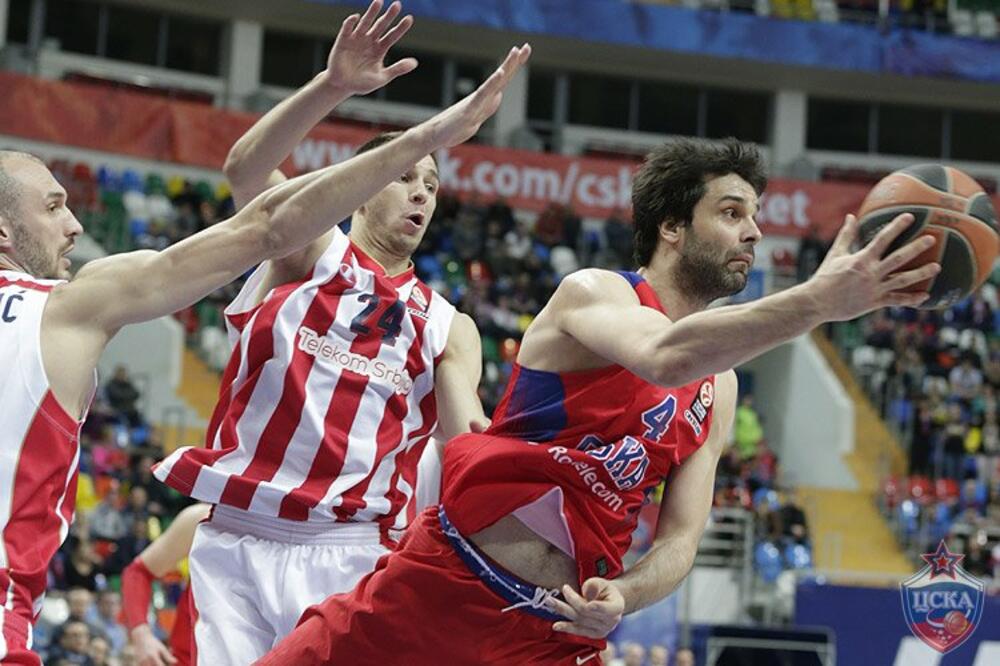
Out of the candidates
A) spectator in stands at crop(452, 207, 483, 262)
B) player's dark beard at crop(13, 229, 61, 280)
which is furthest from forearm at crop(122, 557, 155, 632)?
spectator in stands at crop(452, 207, 483, 262)

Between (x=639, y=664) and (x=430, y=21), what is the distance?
54.4 ft

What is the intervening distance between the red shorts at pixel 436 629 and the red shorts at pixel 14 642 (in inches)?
33.3

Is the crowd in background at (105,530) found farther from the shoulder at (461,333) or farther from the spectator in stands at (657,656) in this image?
the shoulder at (461,333)

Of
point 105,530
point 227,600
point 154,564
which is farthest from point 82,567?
point 227,600

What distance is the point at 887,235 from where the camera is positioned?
148 inches

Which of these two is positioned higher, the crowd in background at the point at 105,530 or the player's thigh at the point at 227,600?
the player's thigh at the point at 227,600

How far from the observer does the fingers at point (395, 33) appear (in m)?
4.63

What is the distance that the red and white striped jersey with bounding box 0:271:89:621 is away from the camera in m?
4.35

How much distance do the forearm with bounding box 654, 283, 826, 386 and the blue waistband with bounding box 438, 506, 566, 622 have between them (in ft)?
3.32

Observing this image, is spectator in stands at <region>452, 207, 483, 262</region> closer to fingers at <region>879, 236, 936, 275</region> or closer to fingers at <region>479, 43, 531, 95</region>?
fingers at <region>479, 43, 531, 95</region>

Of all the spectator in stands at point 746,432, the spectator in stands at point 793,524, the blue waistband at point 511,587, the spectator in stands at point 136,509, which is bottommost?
the spectator in stands at point 793,524

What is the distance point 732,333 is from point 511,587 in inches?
49.9

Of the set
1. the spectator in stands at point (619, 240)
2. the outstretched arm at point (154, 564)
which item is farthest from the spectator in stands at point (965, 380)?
the outstretched arm at point (154, 564)

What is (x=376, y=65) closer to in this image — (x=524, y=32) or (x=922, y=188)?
(x=922, y=188)
